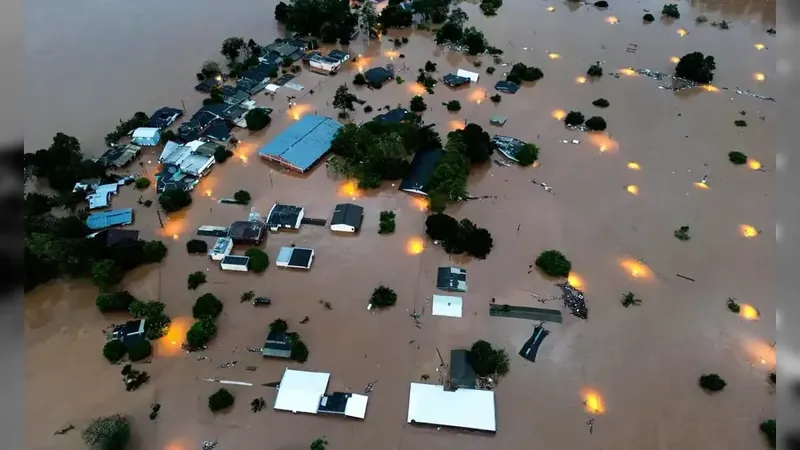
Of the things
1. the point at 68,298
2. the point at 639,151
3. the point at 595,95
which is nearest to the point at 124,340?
the point at 68,298

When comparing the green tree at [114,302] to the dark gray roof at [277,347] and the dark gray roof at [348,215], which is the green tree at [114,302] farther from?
the dark gray roof at [348,215]

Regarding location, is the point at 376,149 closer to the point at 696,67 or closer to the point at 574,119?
the point at 574,119

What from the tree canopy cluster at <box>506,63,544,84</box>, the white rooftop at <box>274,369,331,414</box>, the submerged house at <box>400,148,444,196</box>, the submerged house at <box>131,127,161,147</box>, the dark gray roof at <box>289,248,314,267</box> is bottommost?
the white rooftop at <box>274,369,331,414</box>

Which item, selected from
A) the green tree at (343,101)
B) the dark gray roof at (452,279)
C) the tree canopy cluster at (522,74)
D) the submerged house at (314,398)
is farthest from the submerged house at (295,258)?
the tree canopy cluster at (522,74)

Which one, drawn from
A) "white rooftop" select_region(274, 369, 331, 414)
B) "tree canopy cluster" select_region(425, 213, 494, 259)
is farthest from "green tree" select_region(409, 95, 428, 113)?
"white rooftop" select_region(274, 369, 331, 414)

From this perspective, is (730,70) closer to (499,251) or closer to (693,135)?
(693,135)

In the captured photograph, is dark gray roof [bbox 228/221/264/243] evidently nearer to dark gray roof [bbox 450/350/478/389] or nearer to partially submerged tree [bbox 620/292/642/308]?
dark gray roof [bbox 450/350/478/389]
